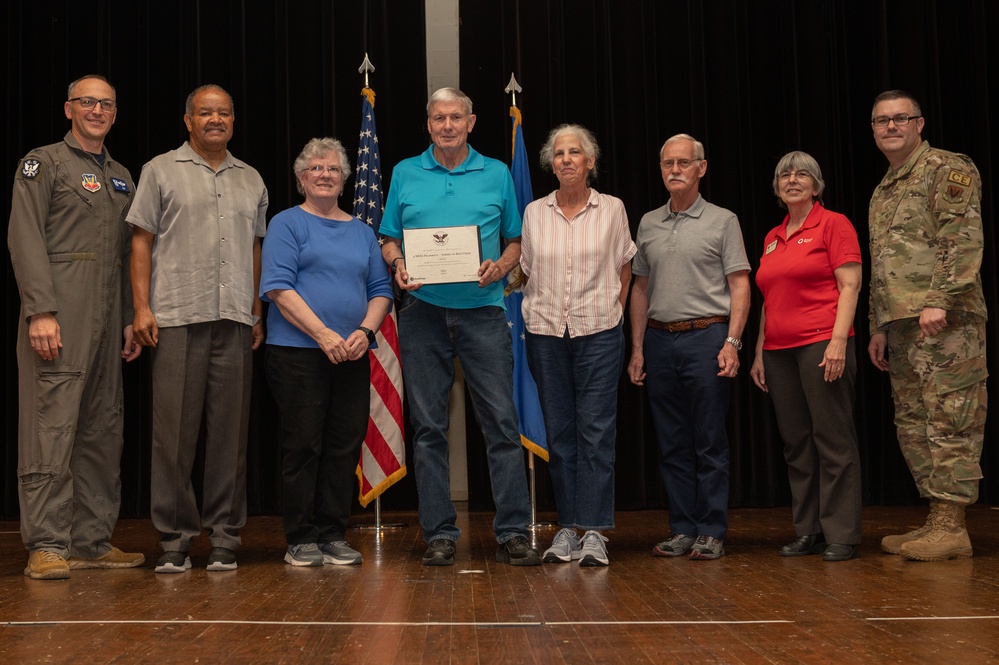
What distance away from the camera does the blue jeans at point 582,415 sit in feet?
10.4

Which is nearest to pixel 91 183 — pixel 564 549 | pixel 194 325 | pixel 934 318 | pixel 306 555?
pixel 194 325

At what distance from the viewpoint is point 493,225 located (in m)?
3.22

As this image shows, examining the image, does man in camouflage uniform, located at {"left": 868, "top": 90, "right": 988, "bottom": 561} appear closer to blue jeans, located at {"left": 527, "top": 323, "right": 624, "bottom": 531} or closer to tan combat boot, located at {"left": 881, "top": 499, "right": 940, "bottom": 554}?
tan combat boot, located at {"left": 881, "top": 499, "right": 940, "bottom": 554}

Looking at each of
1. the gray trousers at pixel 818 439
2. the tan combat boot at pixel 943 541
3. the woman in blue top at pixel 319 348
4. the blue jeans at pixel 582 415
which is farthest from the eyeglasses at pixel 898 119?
the woman in blue top at pixel 319 348

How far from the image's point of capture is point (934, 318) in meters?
3.16

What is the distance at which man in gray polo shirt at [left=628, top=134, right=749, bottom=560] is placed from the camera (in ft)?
10.8

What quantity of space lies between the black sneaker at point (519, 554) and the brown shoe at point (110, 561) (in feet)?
4.17

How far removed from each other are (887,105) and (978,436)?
4.03 feet

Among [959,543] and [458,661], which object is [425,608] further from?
[959,543]

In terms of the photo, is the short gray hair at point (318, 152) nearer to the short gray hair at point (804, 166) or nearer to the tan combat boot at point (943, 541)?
the short gray hair at point (804, 166)

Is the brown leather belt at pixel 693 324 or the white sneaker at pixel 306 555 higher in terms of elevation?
the brown leather belt at pixel 693 324

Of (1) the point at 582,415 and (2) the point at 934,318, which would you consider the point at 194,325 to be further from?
(2) the point at 934,318

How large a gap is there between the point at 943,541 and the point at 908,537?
18 centimetres

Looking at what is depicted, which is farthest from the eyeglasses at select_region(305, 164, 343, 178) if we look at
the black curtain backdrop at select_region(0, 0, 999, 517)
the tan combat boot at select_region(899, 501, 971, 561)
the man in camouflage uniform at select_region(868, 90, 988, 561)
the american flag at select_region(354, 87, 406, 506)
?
the tan combat boot at select_region(899, 501, 971, 561)
